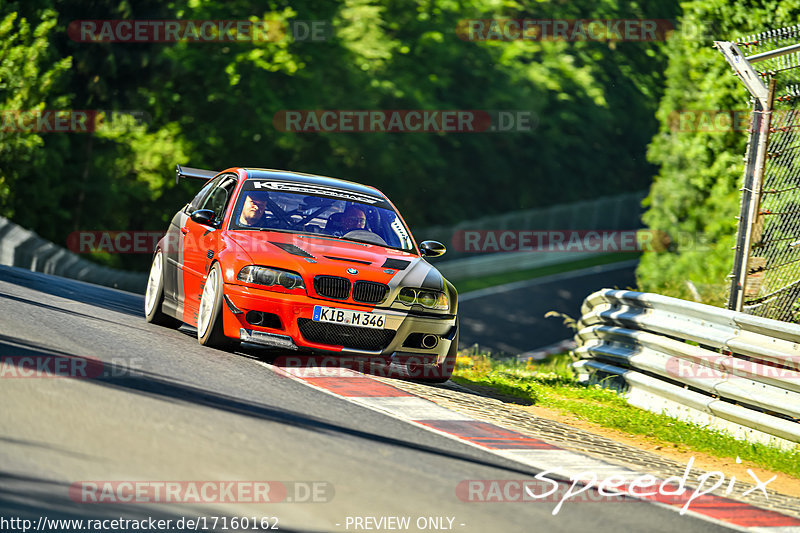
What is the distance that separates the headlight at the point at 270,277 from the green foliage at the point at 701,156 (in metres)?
11.7

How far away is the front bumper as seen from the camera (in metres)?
9.37

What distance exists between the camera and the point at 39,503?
5055 millimetres

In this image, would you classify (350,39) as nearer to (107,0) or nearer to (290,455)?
(107,0)

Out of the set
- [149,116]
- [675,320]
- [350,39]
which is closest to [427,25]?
[350,39]

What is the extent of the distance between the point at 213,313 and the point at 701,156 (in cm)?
1609

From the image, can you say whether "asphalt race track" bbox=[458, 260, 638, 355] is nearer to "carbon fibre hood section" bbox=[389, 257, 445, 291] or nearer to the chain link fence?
the chain link fence

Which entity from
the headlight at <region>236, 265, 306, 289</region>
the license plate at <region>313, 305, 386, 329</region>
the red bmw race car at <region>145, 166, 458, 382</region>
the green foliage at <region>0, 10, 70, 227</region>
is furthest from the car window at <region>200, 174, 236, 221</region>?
the green foliage at <region>0, 10, 70, 227</region>

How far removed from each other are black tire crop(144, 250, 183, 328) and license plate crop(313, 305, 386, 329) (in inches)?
107

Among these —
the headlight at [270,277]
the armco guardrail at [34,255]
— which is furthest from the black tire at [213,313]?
the armco guardrail at [34,255]

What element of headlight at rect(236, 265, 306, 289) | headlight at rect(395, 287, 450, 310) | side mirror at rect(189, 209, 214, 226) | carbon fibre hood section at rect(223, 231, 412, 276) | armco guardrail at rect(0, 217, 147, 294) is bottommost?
armco guardrail at rect(0, 217, 147, 294)

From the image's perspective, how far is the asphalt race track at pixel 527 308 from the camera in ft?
110

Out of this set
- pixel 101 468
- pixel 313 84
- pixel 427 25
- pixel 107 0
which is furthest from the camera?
pixel 427 25

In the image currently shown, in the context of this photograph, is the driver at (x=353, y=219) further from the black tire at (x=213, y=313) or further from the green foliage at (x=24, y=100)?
the green foliage at (x=24, y=100)

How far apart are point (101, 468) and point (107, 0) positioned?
1364 inches
